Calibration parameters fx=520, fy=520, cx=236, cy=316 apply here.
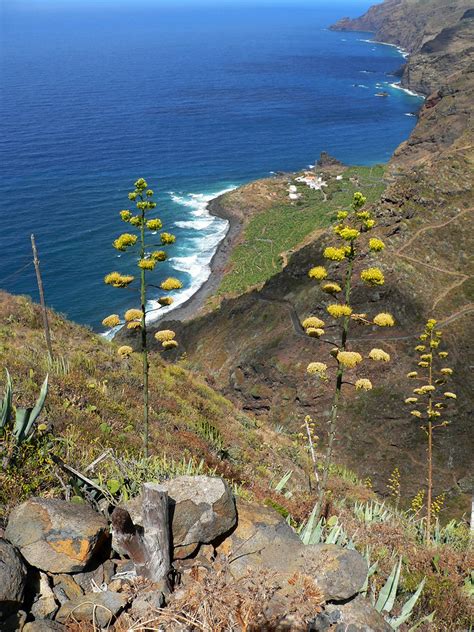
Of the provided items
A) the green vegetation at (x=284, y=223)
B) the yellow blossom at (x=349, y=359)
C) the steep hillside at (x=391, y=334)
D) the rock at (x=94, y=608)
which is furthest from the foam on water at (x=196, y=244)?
the rock at (x=94, y=608)

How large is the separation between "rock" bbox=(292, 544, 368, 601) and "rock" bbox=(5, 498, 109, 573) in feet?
6.42

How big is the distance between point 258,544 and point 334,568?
2.66ft

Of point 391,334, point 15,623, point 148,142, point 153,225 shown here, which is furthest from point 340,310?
point 148,142

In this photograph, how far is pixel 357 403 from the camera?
84.6ft

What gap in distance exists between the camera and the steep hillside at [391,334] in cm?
2359

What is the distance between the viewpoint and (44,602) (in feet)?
14.0

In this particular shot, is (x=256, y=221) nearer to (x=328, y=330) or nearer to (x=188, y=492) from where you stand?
(x=328, y=330)

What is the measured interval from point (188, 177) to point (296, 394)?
6066 cm

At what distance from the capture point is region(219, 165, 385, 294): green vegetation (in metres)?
54.9

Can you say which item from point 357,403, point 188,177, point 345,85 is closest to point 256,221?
Result: point 188,177

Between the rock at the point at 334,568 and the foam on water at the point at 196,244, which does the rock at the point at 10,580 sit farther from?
the foam on water at the point at 196,244

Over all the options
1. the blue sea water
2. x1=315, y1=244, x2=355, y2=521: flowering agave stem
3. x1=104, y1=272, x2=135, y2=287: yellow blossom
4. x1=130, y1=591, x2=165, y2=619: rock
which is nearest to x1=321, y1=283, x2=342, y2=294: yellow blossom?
x1=315, y1=244, x2=355, y2=521: flowering agave stem

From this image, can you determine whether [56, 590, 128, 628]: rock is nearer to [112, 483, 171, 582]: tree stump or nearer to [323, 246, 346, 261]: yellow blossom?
[112, 483, 171, 582]: tree stump

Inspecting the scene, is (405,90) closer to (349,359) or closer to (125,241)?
(125,241)
